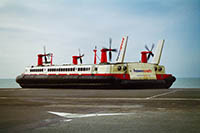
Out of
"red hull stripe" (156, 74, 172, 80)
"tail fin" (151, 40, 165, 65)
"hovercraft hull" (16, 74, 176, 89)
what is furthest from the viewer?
"tail fin" (151, 40, 165, 65)

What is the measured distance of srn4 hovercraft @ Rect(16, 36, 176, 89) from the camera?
104ft

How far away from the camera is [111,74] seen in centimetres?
3200

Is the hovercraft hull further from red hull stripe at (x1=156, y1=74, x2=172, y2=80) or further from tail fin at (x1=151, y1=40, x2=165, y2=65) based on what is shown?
tail fin at (x1=151, y1=40, x2=165, y2=65)

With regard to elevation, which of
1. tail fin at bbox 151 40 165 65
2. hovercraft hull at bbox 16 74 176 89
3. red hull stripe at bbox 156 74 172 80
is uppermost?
tail fin at bbox 151 40 165 65

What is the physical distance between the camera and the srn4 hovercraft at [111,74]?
31781 mm

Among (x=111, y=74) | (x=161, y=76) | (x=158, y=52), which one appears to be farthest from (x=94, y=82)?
(x=158, y=52)

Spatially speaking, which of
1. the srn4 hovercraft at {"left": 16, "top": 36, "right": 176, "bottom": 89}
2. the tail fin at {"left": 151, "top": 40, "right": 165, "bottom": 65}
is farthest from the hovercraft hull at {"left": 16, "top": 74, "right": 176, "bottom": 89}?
the tail fin at {"left": 151, "top": 40, "right": 165, "bottom": 65}

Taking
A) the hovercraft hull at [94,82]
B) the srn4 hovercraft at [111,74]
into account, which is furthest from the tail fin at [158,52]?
the hovercraft hull at [94,82]

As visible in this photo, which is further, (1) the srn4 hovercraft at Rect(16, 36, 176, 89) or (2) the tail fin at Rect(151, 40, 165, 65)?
(2) the tail fin at Rect(151, 40, 165, 65)

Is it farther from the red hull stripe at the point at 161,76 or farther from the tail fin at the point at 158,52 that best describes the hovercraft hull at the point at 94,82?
the tail fin at the point at 158,52

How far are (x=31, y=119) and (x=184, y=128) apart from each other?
4089 mm

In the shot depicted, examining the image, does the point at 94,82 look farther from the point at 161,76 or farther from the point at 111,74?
the point at 161,76

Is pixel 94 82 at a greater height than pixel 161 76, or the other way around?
pixel 161 76

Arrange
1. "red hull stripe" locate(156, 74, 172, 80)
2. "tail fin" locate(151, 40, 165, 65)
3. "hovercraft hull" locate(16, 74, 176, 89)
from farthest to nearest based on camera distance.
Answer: "tail fin" locate(151, 40, 165, 65) < "red hull stripe" locate(156, 74, 172, 80) < "hovercraft hull" locate(16, 74, 176, 89)
